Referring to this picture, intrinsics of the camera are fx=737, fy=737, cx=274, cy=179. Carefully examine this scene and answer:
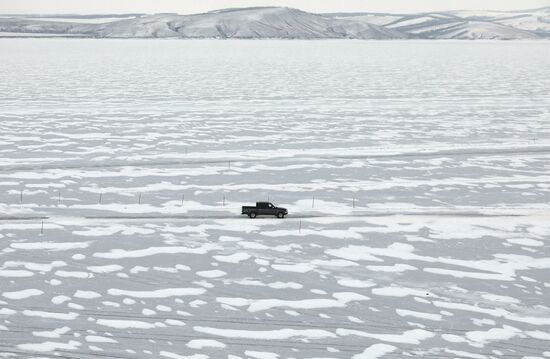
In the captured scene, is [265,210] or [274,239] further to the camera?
[265,210]

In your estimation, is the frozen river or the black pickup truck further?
the black pickup truck

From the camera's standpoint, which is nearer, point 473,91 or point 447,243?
point 447,243

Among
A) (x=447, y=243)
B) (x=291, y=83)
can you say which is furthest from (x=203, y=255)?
(x=291, y=83)

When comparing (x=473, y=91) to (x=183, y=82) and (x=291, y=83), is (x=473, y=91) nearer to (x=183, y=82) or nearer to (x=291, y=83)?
(x=291, y=83)

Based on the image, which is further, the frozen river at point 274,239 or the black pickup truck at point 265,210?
the black pickup truck at point 265,210
